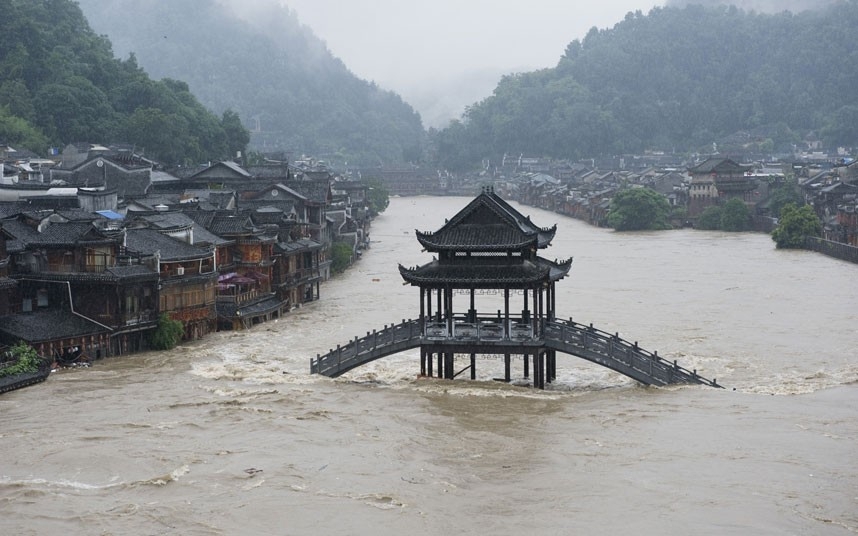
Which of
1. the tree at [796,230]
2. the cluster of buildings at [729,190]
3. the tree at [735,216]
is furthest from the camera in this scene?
the tree at [735,216]

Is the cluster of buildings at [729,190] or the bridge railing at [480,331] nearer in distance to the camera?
the bridge railing at [480,331]

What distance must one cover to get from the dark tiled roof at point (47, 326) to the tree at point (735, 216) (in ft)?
228

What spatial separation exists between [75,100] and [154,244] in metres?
49.4

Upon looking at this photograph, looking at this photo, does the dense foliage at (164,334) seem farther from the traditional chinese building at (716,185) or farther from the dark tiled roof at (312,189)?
the traditional chinese building at (716,185)

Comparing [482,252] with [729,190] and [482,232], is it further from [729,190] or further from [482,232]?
[729,190]

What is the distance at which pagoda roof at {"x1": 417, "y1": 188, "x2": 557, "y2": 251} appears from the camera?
32.0 meters

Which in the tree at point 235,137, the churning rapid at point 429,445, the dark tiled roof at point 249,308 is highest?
the tree at point 235,137

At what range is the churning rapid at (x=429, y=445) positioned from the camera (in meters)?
22.5

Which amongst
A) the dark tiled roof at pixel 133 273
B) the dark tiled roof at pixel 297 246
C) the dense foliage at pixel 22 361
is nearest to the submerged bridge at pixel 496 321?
the dark tiled roof at pixel 133 273

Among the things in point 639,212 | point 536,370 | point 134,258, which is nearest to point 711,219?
point 639,212

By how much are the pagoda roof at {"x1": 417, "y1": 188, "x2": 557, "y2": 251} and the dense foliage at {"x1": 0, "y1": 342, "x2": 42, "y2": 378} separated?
12008 mm

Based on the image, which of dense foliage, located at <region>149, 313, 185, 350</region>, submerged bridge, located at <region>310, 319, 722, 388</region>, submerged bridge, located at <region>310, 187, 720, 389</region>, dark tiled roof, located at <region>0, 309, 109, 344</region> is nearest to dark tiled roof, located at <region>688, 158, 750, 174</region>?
dense foliage, located at <region>149, 313, 185, 350</region>

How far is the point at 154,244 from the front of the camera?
42.0m

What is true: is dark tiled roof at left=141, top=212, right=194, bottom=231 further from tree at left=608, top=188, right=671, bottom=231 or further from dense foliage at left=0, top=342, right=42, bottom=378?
tree at left=608, top=188, right=671, bottom=231
